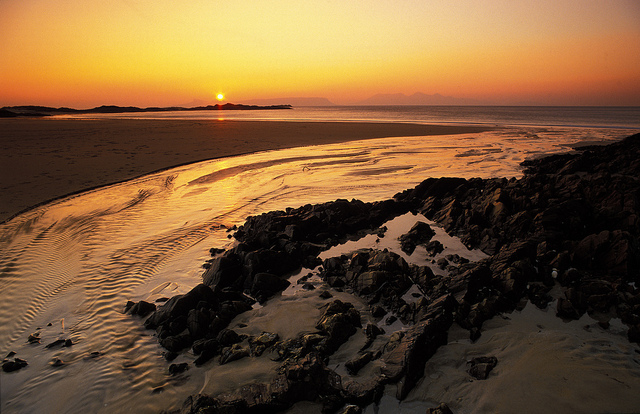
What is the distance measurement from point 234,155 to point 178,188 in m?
9.52

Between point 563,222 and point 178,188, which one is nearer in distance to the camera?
point 563,222

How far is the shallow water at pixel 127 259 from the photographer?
180 inches

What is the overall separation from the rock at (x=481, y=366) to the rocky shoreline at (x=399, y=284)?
2 centimetres

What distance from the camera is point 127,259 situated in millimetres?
8398

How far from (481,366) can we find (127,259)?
330 inches

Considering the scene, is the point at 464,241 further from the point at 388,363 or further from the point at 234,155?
the point at 234,155

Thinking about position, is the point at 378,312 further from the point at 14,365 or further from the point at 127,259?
the point at 127,259

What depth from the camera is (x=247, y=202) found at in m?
13.0

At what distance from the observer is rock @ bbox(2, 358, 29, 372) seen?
490 cm

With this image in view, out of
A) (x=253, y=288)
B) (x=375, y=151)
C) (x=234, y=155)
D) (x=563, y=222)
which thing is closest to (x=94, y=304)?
(x=253, y=288)

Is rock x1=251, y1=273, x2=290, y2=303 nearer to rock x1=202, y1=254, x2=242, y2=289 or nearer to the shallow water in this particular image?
the shallow water

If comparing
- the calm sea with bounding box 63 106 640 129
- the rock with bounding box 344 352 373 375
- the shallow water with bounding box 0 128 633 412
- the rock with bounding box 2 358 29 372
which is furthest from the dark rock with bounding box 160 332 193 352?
the calm sea with bounding box 63 106 640 129

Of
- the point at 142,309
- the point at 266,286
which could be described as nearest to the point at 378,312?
the point at 266,286

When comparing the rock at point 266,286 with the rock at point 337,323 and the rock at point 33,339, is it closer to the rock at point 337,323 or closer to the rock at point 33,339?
the rock at point 337,323
